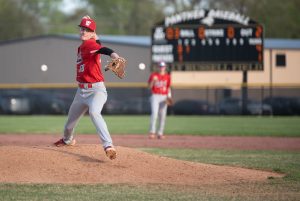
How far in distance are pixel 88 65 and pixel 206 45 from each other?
17.8 metres

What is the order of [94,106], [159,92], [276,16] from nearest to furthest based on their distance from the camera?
1. [94,106]
2. [159,92]
3. [276,16]

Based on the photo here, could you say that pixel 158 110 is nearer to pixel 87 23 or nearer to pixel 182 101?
pixel 87 23

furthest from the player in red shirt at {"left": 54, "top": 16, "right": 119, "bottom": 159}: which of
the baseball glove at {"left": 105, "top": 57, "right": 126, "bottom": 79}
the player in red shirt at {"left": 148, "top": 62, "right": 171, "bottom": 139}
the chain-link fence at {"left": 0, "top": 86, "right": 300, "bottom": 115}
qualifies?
the chain-link fence at {"left": 0, "top": 86, "right": 300, "bottom": 115}

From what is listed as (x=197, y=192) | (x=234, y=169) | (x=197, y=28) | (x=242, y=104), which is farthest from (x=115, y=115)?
(x=197, y=192)

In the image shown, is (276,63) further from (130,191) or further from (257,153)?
(130,191)

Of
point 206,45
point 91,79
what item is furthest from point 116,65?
point 206,45

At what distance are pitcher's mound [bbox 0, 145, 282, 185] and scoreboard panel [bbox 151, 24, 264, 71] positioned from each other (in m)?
16.9

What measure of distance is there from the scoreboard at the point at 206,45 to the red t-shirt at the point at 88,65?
56.5ft

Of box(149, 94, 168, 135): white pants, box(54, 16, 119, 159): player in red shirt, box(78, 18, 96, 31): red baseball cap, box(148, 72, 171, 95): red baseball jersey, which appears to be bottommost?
box(149, 94, 168, 135): white pants

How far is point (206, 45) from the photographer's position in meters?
27.3

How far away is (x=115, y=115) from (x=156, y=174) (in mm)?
23830

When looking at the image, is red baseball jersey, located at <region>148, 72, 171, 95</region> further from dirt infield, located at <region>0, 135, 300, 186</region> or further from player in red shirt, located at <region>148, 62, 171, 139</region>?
dirt infield, located at <region>0, 135, 300, 186</region>

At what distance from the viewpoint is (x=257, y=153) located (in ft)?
46.5

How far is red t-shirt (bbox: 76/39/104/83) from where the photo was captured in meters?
9.71
